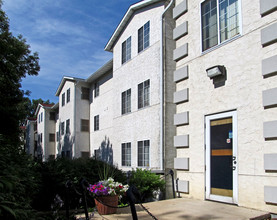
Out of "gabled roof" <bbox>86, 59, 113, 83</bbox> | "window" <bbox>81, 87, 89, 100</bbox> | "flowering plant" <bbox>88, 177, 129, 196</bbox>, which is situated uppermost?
"gabled roof" <bbox>86, 59, 113, 83</bbox>

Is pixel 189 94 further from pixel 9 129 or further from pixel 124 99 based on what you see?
pixel 9 129

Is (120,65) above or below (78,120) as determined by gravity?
above

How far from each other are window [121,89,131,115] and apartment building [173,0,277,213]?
4.52 m

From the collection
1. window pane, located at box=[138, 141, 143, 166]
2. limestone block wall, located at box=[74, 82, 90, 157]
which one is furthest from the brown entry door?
limestone block wall, located at box=[74, 82, 90, 157]

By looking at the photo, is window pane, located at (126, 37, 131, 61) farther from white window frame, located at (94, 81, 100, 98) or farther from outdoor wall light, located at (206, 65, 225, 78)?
white window frame, located at (94, 81, 100, 98)

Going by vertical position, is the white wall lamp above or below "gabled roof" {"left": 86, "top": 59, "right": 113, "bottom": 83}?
below

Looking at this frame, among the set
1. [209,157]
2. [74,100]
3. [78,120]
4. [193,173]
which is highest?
[74,100]

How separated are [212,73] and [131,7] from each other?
24.2ft

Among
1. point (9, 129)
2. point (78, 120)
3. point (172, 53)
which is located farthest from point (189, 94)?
point (78, 120)

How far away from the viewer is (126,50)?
15.8 metres

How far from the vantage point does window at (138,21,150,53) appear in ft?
44.5

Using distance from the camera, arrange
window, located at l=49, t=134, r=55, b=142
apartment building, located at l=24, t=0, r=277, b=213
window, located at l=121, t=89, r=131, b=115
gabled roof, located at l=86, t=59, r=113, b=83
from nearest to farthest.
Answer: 1. apartment building, located at l=24, t=0, r=277, b=213
2. window, located at l=121, t=89, r=131, b=115
3. gabled roof, located at l=86, t=59, r=113, b=83
4. window, located at l=49, t=134, r=55, b=142

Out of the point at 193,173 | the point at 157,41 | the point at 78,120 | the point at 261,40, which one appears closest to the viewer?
the point at 261,40

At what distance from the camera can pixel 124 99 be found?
1559 cm
